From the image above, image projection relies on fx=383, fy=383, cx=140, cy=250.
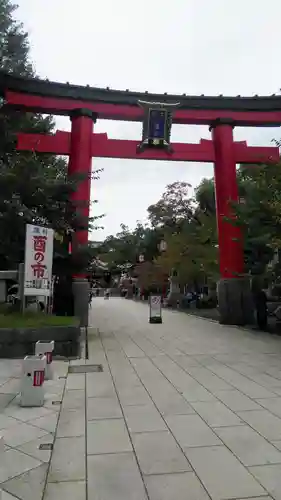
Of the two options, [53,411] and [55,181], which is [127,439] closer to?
[53,411]

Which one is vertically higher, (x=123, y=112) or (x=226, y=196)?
(x=123, y=112)

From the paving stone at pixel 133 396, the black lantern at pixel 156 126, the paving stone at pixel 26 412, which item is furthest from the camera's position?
the black lantern at pixel 156 126

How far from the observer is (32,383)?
503cm

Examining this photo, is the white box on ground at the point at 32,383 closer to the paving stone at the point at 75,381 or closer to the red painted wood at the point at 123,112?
the paving stone at the point at 75,381

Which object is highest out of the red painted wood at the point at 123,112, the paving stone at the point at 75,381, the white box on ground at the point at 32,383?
the red painted wood at the point at 123,112

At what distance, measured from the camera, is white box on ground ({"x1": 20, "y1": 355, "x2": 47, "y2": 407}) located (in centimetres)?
498

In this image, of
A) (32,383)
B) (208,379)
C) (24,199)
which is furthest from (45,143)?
(32,383)

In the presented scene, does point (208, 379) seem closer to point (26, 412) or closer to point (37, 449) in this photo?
point (26, 412)

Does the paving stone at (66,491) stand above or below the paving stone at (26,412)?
below

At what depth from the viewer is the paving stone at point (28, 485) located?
9.32 ft

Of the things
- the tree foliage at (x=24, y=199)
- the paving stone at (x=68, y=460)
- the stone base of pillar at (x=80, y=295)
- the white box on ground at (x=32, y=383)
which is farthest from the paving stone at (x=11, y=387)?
the stone base of pillar at (x=80, y=295)

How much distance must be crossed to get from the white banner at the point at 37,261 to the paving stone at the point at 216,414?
5232mm

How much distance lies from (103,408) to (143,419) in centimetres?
68

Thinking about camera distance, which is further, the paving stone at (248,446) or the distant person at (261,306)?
the distant person at (261,306)
